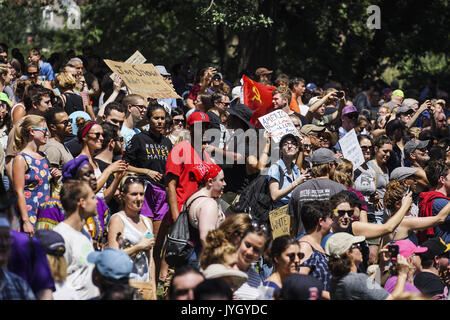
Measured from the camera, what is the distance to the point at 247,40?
1775 centimetres

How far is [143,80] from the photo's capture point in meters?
10.8

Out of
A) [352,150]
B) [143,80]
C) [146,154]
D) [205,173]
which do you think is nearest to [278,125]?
[352,150]

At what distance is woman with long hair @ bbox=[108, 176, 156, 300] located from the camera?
6922 mm

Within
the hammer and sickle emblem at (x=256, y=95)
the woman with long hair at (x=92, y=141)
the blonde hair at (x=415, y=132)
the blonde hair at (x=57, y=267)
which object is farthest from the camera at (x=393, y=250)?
the blonde hair at (x=415, y=132)

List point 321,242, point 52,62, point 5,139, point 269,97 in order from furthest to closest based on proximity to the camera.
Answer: point 52,62 < point 269,97 < point 5,139 < point 321,242

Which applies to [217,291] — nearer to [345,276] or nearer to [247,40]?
[345,276]

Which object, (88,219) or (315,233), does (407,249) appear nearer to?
(315,233)

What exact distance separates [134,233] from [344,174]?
8.90 feet

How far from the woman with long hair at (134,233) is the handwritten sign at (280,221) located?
146 centimetres

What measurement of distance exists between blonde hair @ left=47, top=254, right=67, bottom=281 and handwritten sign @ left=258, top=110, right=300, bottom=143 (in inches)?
155

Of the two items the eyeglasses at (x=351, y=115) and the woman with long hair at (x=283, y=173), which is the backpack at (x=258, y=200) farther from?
the eyeglasses at (x=351, y=115)

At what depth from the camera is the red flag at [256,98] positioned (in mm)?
11047
